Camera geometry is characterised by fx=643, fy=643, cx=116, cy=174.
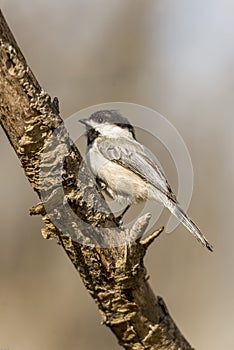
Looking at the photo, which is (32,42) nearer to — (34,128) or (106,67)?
(106,67)

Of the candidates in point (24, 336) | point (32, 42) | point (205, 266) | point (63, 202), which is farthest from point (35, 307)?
point (63, 202)

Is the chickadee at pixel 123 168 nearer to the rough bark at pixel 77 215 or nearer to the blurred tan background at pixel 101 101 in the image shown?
the rough bark at pixel 77 215

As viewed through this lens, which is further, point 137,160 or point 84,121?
point 84,121

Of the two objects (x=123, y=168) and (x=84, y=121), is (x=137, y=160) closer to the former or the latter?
(x=123, y=168)

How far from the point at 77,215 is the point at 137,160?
28.0 inches

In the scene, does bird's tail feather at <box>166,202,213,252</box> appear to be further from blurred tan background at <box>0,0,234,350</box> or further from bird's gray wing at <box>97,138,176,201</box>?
blurred tan background at <box>0,0,234,350</box>

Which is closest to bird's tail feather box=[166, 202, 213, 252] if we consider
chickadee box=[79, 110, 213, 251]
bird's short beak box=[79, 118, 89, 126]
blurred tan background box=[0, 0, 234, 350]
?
chickadee box=[79, 110, 213, 251]

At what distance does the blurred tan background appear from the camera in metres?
4.49

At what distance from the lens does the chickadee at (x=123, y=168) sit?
8.07 feet

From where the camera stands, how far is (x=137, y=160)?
2.53m

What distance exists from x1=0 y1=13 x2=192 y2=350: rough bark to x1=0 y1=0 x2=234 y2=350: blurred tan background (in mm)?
2272

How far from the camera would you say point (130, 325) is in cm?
207

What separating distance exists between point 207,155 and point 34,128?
395 cm

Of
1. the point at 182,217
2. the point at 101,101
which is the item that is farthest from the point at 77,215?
the point at 101,101
